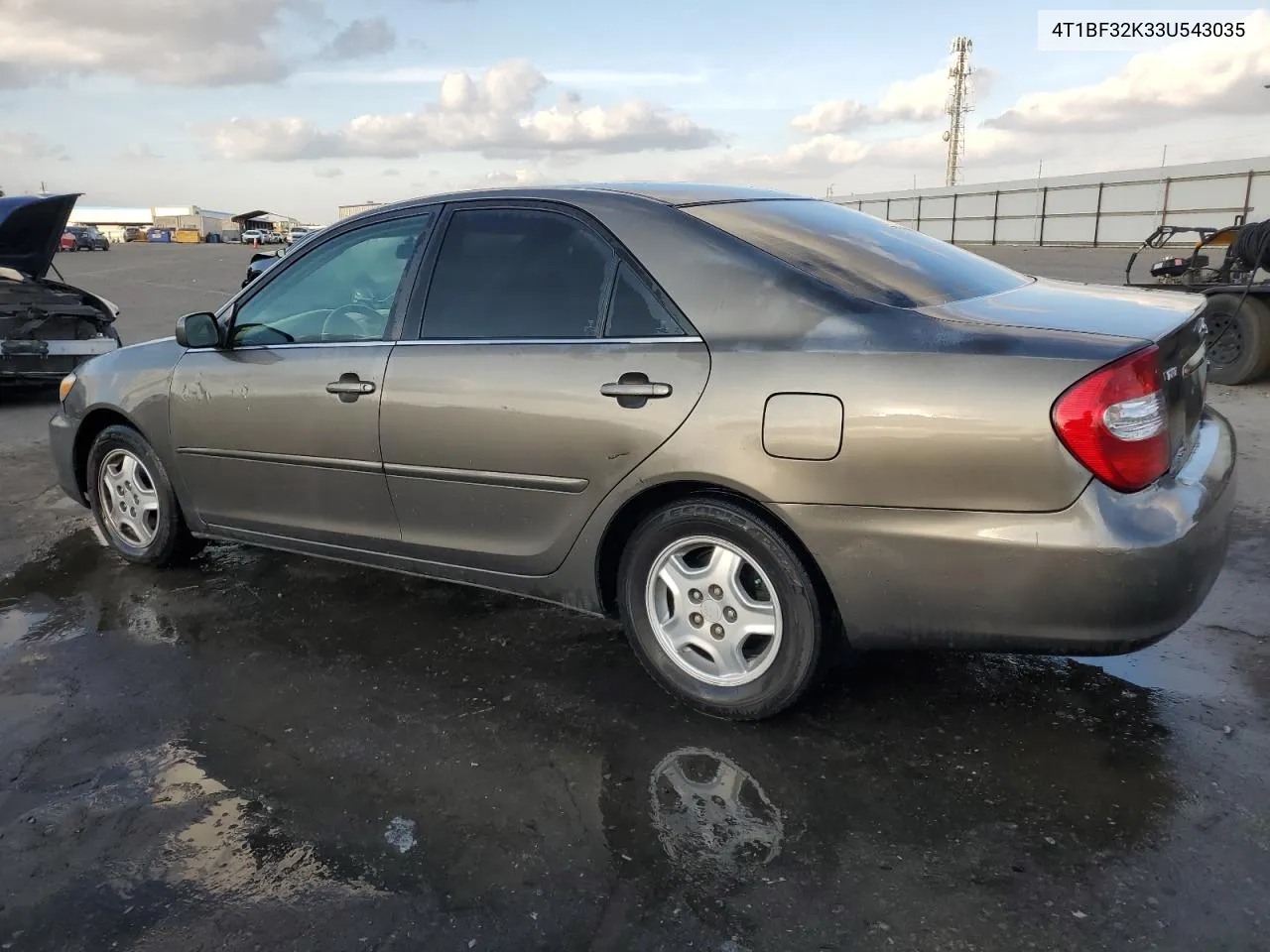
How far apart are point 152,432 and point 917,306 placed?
332 cm

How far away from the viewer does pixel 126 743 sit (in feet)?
9.67

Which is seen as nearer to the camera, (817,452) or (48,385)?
(817,452)

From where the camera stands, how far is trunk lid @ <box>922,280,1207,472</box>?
2.52 meters

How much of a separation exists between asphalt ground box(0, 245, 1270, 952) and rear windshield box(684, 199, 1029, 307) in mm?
1280

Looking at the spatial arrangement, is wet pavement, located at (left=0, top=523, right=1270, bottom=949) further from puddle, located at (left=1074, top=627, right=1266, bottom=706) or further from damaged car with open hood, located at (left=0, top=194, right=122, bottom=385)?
damaged car with open hood, located at (left=0, top=194, right=122, bottom=385)

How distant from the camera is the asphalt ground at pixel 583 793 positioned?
83.3 inches

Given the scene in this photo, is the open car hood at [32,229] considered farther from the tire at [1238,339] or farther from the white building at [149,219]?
the white building at [149,219]

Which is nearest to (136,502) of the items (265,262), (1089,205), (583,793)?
(583,793)

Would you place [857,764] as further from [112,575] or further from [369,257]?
[112,575]

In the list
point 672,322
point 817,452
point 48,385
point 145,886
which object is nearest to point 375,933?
point 145,886

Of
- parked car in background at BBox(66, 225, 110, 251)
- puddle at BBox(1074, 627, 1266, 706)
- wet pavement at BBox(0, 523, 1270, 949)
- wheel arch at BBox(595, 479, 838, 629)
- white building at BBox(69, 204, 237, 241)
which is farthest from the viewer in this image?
white building at BBox(69, 204, 237, 241)

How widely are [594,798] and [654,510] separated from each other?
2.87 ft

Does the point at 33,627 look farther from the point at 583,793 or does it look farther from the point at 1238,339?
the point at 1238,339

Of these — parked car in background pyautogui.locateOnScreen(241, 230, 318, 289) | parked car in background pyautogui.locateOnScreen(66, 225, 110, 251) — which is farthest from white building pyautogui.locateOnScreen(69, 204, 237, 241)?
parked car in background pyautogui.locateOnScreen(241, 230, 318, 289)
